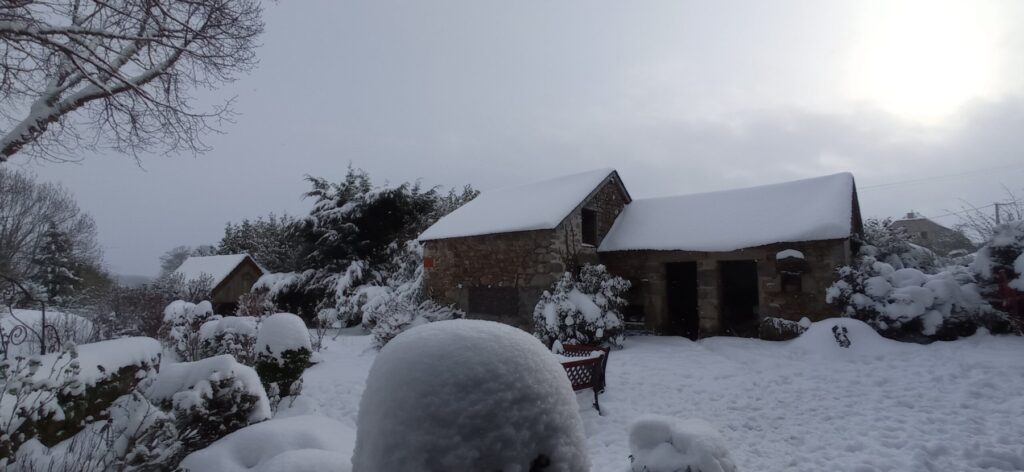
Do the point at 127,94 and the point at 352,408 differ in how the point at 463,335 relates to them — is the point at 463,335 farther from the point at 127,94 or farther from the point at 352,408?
the point at 127,94

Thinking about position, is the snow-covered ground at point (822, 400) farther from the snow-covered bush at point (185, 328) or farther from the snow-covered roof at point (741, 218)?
the snow-covered roof at point (741, 218)

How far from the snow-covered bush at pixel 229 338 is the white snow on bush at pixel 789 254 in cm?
1028

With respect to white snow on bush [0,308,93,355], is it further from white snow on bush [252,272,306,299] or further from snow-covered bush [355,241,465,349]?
white snow on bush [252,272,306,299]

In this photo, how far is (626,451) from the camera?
4.71 m

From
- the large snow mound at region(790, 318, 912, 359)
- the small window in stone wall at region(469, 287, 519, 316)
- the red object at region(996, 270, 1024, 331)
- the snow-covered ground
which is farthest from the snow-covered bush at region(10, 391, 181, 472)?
the red object at region(996, 270, 1024, 331)

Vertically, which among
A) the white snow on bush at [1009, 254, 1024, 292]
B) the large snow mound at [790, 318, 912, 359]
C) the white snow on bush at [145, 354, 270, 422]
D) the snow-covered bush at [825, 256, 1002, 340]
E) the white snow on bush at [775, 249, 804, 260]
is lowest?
the large snow mound at [790, 318, 912, 359]

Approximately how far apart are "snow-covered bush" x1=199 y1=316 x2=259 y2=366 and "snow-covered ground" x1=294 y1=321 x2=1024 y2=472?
45.8 inches

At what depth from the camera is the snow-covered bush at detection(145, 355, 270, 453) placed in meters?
3.29

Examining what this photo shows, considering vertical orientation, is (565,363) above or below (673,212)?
below

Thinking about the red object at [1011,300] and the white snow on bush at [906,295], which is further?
the white snow on bush at [906,295]

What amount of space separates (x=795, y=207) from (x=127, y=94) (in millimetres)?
13180

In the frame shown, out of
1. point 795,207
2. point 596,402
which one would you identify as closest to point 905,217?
point 795,207

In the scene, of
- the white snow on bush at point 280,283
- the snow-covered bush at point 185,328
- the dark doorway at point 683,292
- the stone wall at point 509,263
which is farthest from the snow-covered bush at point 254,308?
the dark doorway at point 683,292

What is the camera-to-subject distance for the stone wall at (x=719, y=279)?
30.7ft
